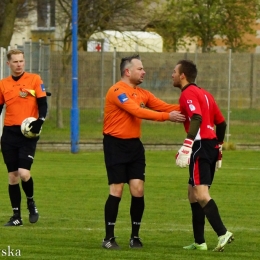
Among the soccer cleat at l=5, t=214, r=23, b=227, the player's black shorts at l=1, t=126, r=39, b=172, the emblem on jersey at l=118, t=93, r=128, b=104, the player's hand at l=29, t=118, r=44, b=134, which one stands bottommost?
the soccer cleat at l=5, t=214, r=23, b=227

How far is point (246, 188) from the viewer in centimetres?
1595

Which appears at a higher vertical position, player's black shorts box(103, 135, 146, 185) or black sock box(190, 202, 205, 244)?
player's black shorts box(103, 135, 146, 185)

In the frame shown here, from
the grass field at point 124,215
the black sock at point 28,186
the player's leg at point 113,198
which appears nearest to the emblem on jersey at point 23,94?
the black sock at point 28,186

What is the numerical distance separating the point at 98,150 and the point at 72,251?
15228mm

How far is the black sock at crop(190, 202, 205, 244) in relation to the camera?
9.59 metres

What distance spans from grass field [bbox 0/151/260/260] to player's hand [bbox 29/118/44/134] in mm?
1158

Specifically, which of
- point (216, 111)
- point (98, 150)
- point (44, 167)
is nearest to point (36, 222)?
point (216, 111)

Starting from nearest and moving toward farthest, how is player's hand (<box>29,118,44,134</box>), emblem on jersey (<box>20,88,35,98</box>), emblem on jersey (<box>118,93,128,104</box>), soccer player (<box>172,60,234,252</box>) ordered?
soccer player (<box>172,60,234,252</box>) < emblem on jersey (<box>118,93,128,104</box>) < player's hand (<box>29,118,44,134</box>) < emblem on jersey (<box>20,88,35,98</box>)

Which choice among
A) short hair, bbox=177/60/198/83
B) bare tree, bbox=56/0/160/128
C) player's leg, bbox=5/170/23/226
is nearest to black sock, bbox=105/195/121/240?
short hair, bbox=177/60/198/83

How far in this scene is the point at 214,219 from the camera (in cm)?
928

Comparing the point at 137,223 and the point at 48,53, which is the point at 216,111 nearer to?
the point at 137,223

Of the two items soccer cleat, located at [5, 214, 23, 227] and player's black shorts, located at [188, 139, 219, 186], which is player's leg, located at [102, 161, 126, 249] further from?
soccer cleat, located at [5, 214, 23, 227]

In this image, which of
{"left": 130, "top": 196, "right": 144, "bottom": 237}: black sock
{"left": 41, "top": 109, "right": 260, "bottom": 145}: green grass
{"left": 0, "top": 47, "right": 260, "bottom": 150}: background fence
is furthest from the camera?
{"left": 41, "top": 109, "right": 260, "bottom": 145}: green grass

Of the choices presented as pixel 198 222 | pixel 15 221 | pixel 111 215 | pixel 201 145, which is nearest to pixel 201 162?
pixel 201 145
